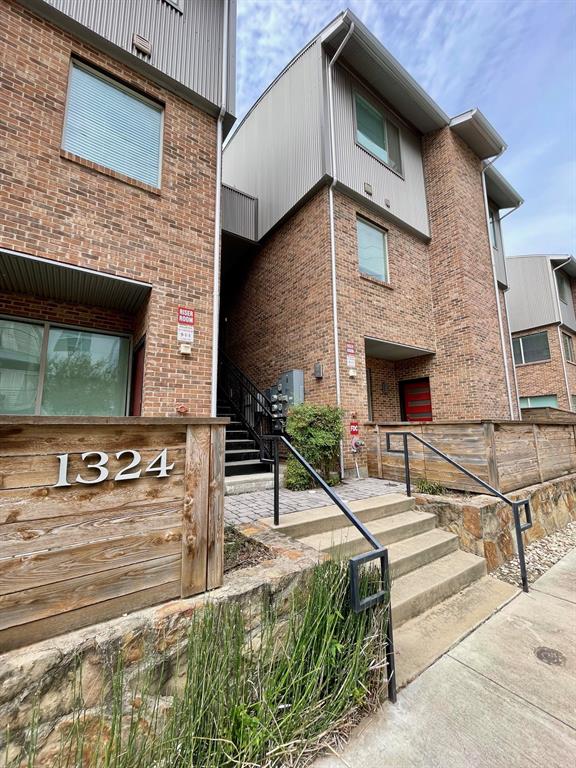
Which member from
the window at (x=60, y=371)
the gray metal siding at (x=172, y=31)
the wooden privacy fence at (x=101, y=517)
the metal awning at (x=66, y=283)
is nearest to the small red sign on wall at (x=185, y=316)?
the metal awning at (x=66, y=283)

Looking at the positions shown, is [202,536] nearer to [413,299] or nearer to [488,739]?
[488,739]

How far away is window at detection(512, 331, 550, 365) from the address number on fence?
1765 cm

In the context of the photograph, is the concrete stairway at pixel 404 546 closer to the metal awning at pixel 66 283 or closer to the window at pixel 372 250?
the metal awning at pixel 66 283

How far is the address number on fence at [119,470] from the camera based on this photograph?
1655mm

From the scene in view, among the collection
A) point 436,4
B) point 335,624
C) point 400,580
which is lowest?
point 400,580

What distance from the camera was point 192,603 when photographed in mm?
1830

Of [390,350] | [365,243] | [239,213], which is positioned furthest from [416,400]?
[239,213]

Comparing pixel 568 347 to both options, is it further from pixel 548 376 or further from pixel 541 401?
pixel 541 401

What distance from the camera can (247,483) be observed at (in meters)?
4.98

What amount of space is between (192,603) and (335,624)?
864 mm

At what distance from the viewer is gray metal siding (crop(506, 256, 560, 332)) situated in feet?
48.3

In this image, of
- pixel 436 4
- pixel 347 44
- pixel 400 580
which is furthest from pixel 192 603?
pixel 436 4

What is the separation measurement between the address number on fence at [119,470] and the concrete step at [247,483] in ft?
9.62

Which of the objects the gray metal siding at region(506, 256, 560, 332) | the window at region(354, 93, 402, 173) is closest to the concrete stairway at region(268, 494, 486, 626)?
the window at region(354, 93, 402, 173)
